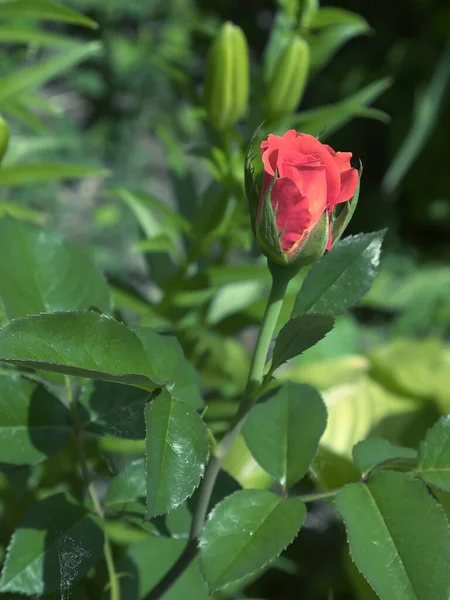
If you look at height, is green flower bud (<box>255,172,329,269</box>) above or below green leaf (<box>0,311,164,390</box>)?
above

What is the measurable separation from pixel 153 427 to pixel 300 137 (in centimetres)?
10

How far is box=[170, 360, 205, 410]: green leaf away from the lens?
0.27 m

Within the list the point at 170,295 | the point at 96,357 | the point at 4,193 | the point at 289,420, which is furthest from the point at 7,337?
the point at 4,193

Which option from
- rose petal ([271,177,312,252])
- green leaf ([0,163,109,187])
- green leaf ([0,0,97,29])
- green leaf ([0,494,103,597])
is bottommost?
green leaf ([0,494,103,597])

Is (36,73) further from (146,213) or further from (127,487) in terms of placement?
(127,487)

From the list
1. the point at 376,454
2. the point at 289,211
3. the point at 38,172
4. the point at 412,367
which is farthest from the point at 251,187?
the point at 412,367

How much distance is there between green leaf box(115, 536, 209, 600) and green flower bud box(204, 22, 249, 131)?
29 centimetres

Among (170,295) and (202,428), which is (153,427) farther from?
(170,295)

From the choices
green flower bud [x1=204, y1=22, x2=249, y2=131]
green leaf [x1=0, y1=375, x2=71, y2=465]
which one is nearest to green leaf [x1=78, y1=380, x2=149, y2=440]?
green leaf [x1=0, y1=375, x2=71, y2=465]

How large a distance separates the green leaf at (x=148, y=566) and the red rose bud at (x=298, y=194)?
0.13 meters

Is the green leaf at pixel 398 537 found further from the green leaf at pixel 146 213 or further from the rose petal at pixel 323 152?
the green leaf at pixel 146 213

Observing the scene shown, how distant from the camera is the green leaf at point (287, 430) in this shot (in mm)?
280

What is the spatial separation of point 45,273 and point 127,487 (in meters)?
0.10

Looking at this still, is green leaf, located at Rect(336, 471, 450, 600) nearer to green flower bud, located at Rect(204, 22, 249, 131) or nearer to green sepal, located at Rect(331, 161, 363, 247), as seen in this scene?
green sepal, located at Rect(331, 161, 363, 247)
